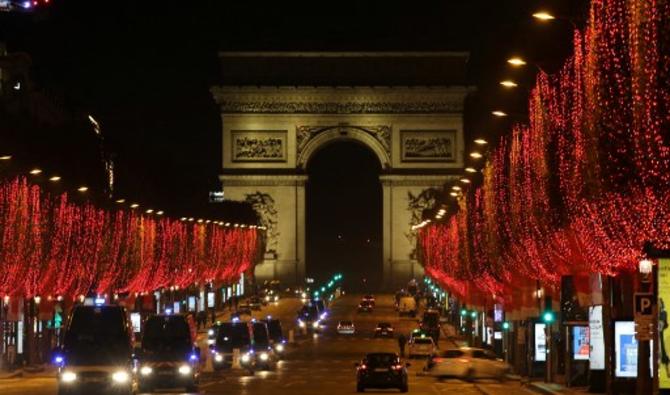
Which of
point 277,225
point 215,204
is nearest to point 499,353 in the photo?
point 215,204

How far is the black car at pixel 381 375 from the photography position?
2217 inches

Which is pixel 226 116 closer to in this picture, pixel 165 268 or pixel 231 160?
pixel 231 160

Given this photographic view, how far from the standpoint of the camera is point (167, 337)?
5431cm

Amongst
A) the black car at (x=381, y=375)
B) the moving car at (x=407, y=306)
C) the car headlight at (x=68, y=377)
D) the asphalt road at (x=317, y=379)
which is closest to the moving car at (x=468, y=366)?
the asphalt road at (x=317, y=379)

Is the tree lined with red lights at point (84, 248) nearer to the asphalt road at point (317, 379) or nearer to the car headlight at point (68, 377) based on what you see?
the asphalt road at point (317, 379)

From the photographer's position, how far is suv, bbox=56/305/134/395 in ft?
148

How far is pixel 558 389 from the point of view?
5669cm

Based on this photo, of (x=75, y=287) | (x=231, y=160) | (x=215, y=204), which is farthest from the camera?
(x=231, y=160)

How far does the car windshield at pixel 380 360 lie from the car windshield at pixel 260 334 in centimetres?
1795

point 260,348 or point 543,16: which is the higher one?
point 543,16

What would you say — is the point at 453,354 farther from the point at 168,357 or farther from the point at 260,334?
the point at 168,357

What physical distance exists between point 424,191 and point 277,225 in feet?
43.1

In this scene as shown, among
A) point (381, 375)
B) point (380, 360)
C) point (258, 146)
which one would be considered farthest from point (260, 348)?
point (258, 146)

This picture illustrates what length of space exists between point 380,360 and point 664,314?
1692 cm
